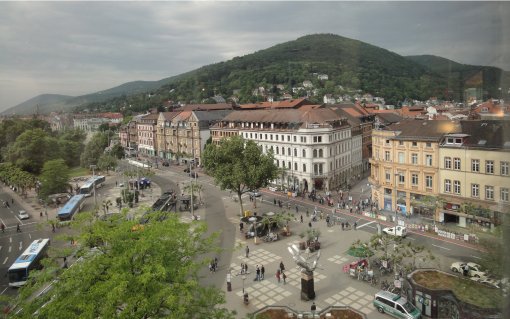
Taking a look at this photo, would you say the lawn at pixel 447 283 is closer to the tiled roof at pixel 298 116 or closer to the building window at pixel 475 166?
the building window at pixel 475 166

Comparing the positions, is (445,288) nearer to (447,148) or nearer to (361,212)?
(447,148)

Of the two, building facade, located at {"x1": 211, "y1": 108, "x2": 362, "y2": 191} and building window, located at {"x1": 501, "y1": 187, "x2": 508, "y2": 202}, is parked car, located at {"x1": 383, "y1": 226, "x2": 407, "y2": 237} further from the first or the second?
building window, located at {"x1": 501, "y1": 187, "x2": 508, "y2": 202}

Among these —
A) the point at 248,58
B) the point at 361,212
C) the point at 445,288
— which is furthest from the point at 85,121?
the point at 445,288

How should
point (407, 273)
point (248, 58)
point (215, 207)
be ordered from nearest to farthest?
point (407, 273)
point (215, 207)
point (248, 58)

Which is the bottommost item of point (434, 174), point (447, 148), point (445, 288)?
Result: point (445, 288)

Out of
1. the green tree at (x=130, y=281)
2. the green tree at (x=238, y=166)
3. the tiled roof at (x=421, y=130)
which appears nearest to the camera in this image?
the green tree at (x=130, y=281)

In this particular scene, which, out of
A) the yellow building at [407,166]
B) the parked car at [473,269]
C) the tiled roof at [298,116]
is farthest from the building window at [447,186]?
the parked car at [473,269]
